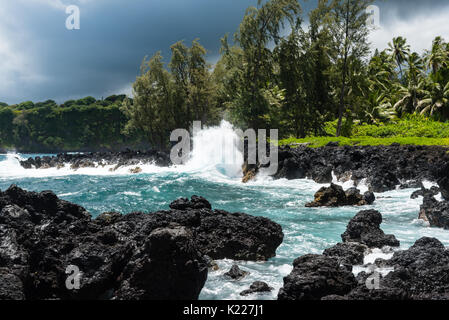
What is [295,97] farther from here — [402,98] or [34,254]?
[34,254]

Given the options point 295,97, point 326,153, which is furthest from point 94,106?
point 326,153

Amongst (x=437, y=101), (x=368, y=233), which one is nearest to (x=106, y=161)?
(x=368, y=233)

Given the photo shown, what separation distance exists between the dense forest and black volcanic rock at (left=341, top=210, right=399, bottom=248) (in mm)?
24391

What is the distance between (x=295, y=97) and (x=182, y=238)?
33198 millimetres

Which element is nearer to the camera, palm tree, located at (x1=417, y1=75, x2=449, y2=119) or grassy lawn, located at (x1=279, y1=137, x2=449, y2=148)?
grassy lawn, located at (x1=279, y1=137, x2=449, y2=148)

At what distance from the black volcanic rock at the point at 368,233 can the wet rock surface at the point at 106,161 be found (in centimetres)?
2499

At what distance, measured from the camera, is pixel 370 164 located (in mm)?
17984

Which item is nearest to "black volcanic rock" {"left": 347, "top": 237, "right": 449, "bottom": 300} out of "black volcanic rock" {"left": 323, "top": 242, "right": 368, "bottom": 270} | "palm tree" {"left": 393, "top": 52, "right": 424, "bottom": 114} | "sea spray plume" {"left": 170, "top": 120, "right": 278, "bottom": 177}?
"black volcanic rock" {"left": 323, "top": 242, "right": 368, "bottom": 270}

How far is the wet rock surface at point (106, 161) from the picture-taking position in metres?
34.3

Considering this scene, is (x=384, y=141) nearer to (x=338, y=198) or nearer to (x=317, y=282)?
(x=338, y=198)

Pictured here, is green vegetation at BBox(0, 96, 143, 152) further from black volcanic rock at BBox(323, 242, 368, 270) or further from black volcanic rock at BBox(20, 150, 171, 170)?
black volcanic rock at BBox(323, 242, 368, 270)

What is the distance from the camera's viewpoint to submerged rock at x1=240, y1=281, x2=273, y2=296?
5.27m

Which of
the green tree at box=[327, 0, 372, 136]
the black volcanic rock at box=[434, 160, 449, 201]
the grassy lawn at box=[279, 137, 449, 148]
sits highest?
the green tree at box=[327, 0, 372, 136]

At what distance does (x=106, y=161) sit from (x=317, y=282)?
36657mm
